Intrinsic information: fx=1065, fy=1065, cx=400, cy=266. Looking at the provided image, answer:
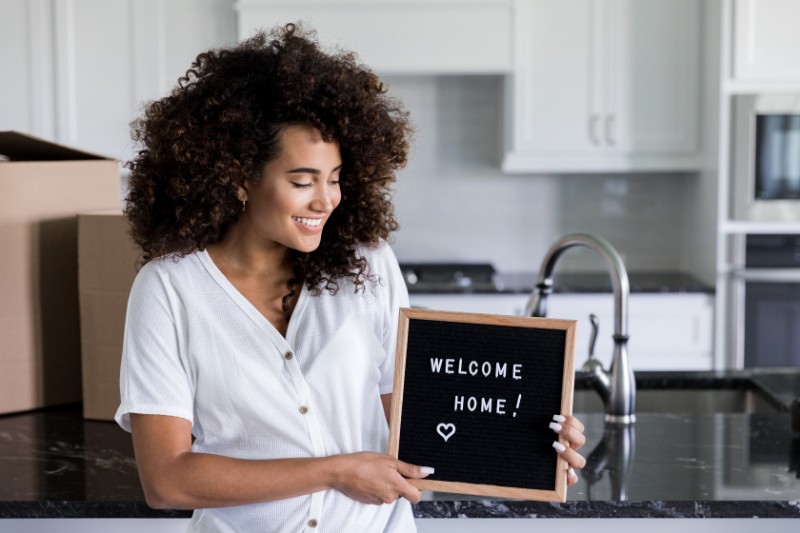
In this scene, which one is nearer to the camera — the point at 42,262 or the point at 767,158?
the point at 42,262

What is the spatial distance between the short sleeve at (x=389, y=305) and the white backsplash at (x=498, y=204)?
2.90 meters

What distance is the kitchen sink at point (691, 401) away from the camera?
7.46 feet

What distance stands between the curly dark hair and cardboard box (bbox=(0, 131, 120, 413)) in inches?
26.9

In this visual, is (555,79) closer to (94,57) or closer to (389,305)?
(94,57)

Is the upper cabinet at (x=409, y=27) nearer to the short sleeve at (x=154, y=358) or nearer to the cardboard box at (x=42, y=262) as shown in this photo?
the cardboard box at (x=42, y=262)

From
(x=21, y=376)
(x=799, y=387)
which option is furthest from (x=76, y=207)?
(x=799, y=387)

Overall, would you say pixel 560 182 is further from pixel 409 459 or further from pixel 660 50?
pixel 409 459

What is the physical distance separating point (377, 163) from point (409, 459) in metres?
0.41

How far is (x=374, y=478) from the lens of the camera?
4.48 feet

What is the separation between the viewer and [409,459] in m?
1.43

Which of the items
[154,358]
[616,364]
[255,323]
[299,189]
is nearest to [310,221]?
[299,189]

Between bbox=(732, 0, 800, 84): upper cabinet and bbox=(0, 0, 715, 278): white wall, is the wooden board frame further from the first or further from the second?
bbox=(0, 0, 715, 278): white wall

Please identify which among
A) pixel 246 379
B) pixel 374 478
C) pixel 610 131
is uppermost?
pixel 610 131

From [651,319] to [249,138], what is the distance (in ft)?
9.15
